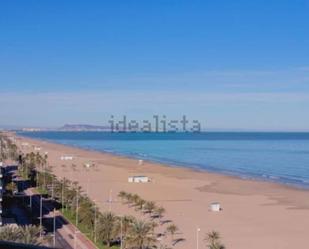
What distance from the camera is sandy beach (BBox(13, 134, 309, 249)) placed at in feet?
104

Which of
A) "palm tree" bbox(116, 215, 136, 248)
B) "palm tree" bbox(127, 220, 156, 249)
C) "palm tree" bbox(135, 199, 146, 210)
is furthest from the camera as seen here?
"palm tree" bbox(135, 199, 146, 210)

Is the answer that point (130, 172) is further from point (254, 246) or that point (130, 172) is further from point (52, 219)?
point (254, 246)

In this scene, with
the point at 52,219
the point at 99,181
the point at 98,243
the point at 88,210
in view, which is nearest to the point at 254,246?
the point at 98,243

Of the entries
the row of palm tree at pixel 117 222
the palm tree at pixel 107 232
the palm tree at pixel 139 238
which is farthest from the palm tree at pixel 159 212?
the palm tree at pixel 139 238

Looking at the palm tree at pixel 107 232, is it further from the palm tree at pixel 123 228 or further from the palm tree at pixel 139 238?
the palm tree at pixel 139 238

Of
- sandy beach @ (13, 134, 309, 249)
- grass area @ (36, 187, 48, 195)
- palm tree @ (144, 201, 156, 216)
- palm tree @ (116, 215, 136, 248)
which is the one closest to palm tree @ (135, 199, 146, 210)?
sandy beach @ (13, 134, 309, 249)

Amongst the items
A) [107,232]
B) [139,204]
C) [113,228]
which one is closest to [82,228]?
[113,228]

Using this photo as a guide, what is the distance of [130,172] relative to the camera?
7950cm

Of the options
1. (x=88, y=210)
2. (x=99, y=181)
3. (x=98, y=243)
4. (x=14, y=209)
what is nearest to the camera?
(x=98, y=243)

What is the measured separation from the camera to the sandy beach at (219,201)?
3183 cm

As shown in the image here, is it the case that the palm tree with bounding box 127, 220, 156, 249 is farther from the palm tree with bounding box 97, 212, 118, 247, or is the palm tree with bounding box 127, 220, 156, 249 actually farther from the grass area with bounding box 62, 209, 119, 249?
the palm tree with bounding box 97, 212, 118, 247

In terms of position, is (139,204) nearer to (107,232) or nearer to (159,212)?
(159,212)

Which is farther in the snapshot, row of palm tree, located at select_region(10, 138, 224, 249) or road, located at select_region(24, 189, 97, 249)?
road, located at select_region(24, 189, 97, 249)

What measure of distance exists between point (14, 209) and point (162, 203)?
43.1ft
